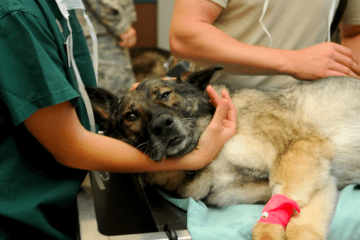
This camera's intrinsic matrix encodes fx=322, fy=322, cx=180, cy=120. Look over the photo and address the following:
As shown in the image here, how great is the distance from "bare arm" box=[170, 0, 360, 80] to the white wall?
12.7 feet

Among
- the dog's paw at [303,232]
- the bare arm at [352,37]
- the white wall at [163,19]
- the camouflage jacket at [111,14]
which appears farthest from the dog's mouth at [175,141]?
the white wall at [163,19]

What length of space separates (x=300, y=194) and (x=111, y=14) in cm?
228

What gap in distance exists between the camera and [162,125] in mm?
1164

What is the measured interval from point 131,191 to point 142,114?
34cm

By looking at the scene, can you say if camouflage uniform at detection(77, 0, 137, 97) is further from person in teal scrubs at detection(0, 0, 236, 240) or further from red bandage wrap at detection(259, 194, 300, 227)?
red bandage wrap at detection(259, 194, 300, 227)

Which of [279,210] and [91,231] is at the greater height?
[279,210]

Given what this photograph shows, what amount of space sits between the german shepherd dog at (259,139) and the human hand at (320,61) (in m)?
0.11

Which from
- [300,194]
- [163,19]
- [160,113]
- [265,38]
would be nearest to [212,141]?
[160,113]

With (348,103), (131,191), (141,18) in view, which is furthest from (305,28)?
(141,18)

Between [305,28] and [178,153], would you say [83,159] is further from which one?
[305,28]

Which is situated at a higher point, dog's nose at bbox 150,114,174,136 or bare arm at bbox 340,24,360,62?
bare arm at bbox 340,24,360,62

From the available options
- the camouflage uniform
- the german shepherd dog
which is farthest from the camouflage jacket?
the german shepherd dog

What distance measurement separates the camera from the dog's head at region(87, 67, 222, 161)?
3.84 ft

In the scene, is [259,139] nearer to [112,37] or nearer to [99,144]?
[99,144]
